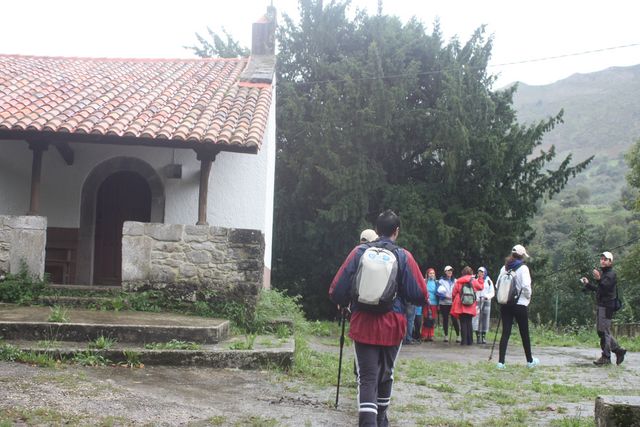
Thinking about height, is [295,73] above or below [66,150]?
above

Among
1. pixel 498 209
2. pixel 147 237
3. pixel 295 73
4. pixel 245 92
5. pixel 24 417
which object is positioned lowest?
pixel 24 417

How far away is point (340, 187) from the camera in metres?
20.6

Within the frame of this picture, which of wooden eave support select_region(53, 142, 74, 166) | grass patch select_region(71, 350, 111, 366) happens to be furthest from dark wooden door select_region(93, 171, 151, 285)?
grass patch select_region(71, 350, 111, 366)

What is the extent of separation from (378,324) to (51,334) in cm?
460

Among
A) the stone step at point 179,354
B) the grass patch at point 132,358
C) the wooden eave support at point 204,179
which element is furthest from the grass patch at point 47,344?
the wooden eave support at point 204,179

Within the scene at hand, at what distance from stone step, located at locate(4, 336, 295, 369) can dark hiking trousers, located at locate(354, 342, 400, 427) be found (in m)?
2.73

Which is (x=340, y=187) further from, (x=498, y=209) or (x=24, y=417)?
(x=24, y=417)

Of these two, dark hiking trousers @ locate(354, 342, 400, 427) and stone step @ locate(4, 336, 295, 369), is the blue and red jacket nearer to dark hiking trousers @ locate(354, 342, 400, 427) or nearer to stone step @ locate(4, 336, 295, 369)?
dark hiking trousers @ locate(354, 342, 400, 427)

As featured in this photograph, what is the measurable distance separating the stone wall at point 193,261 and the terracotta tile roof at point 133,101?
4.68ft

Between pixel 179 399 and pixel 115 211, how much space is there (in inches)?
310

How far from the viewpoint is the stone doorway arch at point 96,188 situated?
1247cm

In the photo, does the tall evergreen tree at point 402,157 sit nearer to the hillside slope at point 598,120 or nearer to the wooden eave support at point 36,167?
the wooden eave support at point 36,167

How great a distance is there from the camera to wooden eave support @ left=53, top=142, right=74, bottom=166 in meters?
11.6

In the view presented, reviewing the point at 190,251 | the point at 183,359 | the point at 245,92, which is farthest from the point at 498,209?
the point at 183,359
